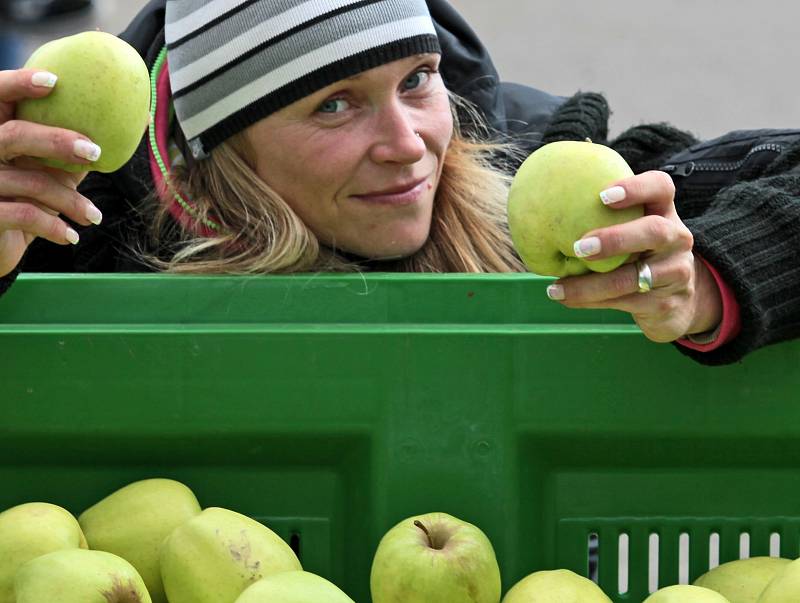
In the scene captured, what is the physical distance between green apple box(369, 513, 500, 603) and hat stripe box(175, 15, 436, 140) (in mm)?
703

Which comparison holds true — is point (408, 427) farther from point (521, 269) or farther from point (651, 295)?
point (521, 269)

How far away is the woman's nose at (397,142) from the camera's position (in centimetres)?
158

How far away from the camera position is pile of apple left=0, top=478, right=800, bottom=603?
3.51 ft

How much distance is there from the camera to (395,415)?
123cm

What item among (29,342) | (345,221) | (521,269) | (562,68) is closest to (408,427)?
(29,342)

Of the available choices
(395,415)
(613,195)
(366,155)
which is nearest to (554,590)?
(395,415)

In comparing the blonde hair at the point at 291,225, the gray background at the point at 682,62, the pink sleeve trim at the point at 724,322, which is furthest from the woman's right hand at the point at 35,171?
the gray background at the point at 682,62

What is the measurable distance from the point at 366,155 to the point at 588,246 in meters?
0.58

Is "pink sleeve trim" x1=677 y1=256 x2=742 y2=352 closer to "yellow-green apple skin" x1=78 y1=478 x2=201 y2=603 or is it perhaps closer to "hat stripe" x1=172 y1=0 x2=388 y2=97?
"yellow-green apple skin" x1=78 y1=478 x2=201 y2=603

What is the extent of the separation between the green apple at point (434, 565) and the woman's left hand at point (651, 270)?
0.74 feet

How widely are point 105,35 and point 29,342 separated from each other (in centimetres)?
29

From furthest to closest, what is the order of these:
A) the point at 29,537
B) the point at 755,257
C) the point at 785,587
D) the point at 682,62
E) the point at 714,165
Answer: the point at 682,62, the point at 714,165, the point at 755,257, the point at 29,537, the point at 785,587

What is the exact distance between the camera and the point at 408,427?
1233 mm

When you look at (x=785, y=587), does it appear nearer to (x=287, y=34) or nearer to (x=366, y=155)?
(x=366, y=155)
